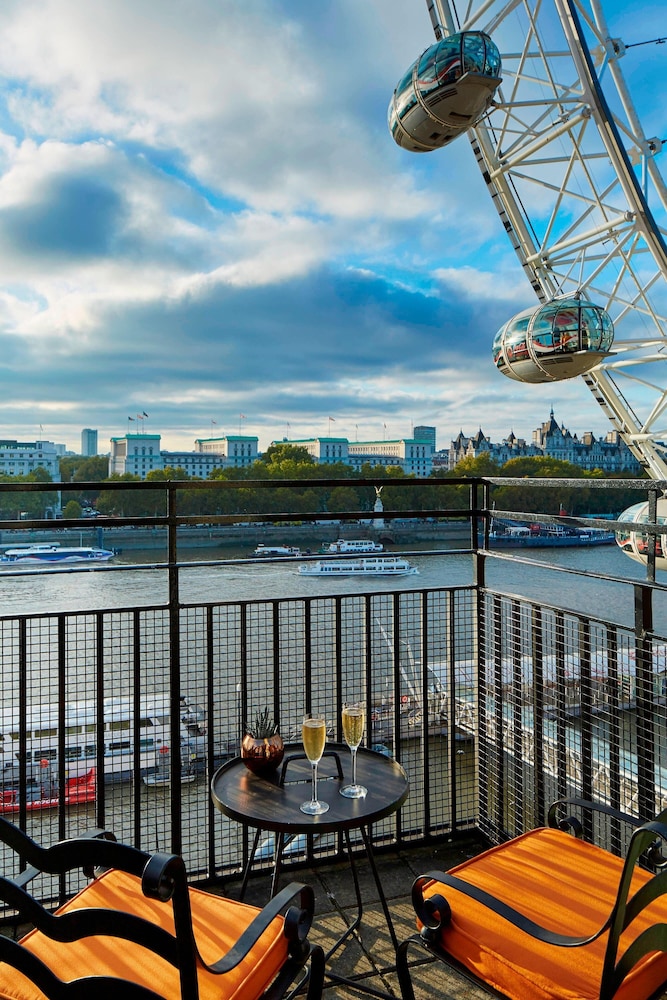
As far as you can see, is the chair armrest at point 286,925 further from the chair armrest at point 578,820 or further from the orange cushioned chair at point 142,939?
the chair armrest at point 578,820

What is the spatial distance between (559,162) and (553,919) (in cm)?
899

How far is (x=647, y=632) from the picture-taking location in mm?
1523

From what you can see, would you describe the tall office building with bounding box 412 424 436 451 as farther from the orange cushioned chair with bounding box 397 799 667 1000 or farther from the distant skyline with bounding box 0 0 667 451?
the orange cushioned chair with bounding box 397 799 667 1000

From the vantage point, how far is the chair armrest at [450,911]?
1.02m

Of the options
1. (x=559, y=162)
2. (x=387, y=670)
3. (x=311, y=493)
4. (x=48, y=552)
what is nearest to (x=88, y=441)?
(x=311, y=493)

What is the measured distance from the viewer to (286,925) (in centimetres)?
111

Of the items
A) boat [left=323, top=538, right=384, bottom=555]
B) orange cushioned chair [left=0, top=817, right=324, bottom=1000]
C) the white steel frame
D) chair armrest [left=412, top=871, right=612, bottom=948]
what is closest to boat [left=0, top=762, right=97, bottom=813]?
orange cushioned chair [left=0, top=817, right=324, bottom=1000]

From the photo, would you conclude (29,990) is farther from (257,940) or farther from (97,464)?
(97,464)

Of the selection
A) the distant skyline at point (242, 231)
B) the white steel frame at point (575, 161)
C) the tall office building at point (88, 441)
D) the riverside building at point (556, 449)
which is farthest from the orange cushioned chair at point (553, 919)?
the tall office building at point (88, 441)

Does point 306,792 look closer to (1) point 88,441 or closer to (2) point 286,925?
(2) point 286,925

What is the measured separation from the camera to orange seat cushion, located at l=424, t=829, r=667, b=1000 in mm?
1011

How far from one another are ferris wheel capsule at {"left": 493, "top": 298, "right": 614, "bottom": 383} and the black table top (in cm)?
366

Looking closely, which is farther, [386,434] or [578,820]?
[386,434]

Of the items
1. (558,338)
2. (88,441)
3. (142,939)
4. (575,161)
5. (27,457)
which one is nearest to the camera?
(142,939)
